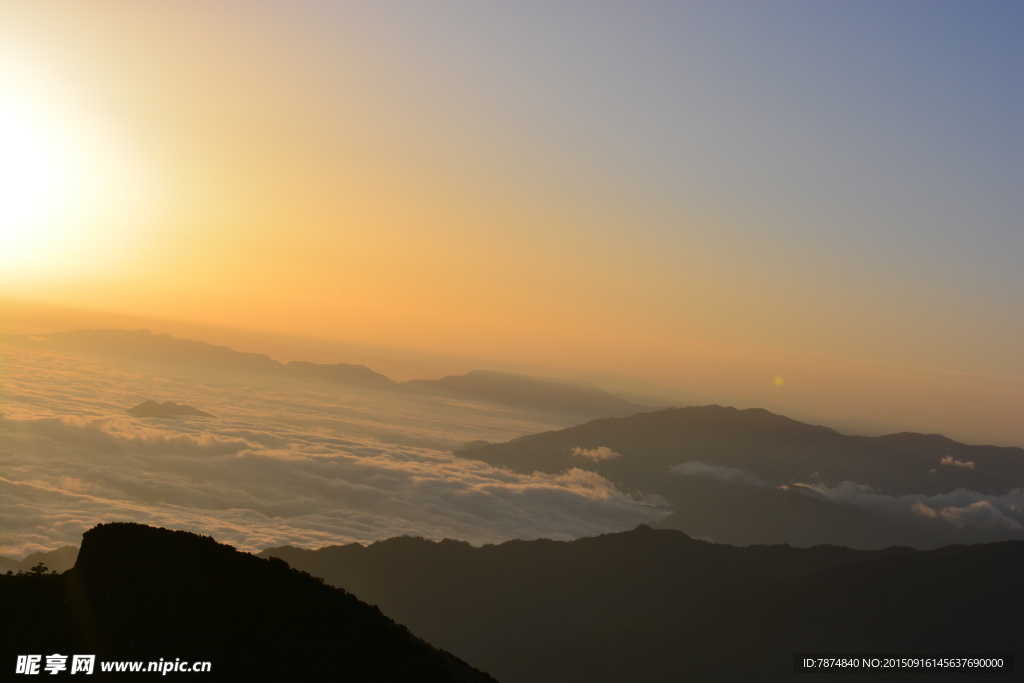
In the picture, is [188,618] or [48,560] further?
[48,560]

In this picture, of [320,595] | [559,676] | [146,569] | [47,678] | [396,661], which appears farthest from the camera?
[559,676]

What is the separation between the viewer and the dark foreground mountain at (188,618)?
114 feet

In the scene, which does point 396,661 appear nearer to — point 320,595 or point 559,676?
point 320,595

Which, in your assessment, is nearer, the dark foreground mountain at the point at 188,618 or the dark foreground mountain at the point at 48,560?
the dark foreground mountain at the point at 188,618

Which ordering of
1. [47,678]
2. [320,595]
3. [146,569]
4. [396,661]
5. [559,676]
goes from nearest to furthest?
[47,678] < [146,569] < [396,661] < [320,595] < [559,676]

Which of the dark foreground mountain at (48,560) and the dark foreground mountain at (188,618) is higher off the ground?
the dark foreground mountain at (188,618)

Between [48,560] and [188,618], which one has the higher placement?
[188,618]

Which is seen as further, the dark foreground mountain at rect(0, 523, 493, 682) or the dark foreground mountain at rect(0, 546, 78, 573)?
the dark foreground mountain at rect(0, 546, 78, 573)

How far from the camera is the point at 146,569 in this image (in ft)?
123

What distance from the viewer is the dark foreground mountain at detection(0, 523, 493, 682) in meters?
34.9

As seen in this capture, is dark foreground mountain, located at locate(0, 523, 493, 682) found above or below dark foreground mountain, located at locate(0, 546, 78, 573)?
above

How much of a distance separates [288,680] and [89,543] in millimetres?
15387

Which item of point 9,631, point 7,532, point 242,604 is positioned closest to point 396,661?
point 242,604

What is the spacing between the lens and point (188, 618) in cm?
3697
